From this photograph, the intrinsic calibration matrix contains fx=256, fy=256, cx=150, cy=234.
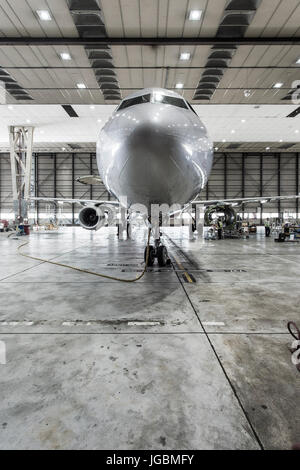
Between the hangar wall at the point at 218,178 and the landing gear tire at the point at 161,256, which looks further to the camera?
the hangar wall at the point at 218,178

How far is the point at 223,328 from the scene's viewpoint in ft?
9.69

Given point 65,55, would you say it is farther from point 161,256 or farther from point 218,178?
point 218,178

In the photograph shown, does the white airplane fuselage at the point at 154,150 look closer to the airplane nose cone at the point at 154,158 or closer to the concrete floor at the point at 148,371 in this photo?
the airplane nose cone at the point at 154,158

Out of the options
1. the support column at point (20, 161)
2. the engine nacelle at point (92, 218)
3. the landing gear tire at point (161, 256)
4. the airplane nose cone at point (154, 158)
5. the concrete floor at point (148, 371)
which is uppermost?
the support column at point (20, 161)

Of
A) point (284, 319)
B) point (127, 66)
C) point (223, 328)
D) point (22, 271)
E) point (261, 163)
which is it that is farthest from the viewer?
point (261, 163)

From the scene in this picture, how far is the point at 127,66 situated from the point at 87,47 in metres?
2.01

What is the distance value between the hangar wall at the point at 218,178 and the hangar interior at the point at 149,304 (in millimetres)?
25027

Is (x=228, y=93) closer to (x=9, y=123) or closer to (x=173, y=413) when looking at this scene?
(x=173, y=413)

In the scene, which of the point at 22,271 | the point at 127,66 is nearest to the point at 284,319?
the point at 22,271

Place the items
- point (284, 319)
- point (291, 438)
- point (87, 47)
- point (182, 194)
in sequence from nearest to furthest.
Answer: point (291, 438) → point (284, 319) → point (182, 194) → point (87, 47)

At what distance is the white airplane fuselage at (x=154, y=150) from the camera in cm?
338

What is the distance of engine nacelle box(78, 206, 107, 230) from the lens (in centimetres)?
962

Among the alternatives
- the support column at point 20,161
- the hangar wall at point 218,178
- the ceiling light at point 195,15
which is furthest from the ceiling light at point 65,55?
the hangar wall at point 218,178

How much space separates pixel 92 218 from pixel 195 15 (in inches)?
288
